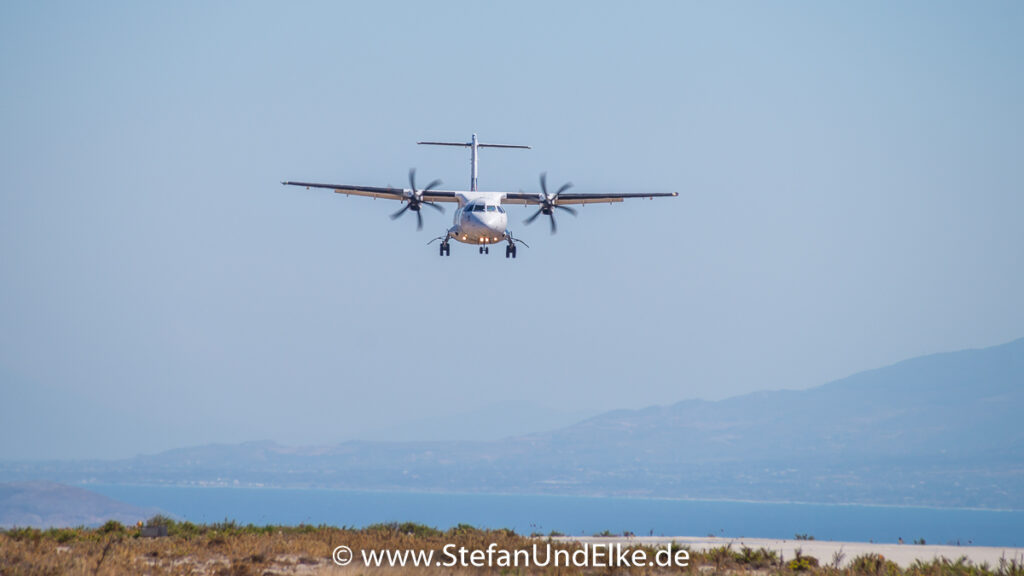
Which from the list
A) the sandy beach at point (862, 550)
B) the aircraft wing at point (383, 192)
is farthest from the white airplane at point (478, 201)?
the sandy beach at point (862, 550)

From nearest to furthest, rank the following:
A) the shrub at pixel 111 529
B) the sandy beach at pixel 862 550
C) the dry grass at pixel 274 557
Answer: the dry grass at pixel 274 557 → the sandy beach at pixel 862 550 → the shrub at pixel 111 529

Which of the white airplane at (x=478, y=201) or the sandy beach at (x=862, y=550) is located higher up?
the white airplane at (x=478, y=201)

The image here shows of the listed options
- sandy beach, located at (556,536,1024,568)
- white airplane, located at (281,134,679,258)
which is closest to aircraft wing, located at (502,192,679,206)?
white airplane, located at (281,134,679,258)

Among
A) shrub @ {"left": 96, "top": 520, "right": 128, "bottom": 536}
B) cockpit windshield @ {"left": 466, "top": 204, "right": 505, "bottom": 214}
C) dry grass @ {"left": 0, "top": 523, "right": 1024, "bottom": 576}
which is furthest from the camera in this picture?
cockpit windshield @ {"left": 466, "top": 204, "right": 505, "bottom": 214}

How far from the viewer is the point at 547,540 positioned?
29438mm

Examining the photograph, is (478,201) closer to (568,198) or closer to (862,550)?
(568,198)

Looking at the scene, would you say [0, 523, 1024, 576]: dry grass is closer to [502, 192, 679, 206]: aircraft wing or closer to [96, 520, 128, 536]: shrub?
[96, 520, 128, 536]: shrub

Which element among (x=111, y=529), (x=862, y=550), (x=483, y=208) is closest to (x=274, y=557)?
(x=111, y=529)

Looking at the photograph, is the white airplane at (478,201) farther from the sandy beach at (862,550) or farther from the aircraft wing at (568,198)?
the sandy beach at (862,550)

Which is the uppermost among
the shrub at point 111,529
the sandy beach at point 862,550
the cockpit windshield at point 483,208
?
the cockpit windshield at point 483,208

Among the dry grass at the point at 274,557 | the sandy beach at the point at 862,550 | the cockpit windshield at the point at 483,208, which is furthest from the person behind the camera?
the cockpit windshield at the point at 483,208

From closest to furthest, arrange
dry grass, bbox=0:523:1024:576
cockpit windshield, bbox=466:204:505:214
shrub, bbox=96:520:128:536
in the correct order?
dry grass, bbox=0:523:1024:576 → shrub, bbox=96:520:128:536 → cockpit windshield, bbox=466:204:505:214

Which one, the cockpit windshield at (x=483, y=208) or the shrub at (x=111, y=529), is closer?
the shrub at (x=111, y=529)

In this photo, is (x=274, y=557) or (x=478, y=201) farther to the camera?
(x=478, y=201)
